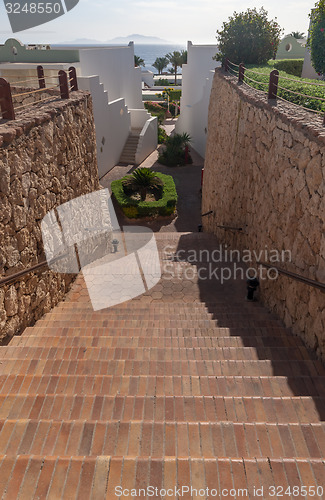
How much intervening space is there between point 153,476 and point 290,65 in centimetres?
2045

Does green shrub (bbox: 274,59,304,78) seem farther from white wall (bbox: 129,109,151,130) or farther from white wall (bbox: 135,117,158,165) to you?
white wall (bbox: 129,109,151,130)

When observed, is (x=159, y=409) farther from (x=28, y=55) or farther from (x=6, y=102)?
(x=28, y=55)

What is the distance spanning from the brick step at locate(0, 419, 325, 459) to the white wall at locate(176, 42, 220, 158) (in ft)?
68.7

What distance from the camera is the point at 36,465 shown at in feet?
8.16

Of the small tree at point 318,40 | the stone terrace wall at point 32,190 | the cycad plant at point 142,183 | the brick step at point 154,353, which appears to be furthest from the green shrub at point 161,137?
the brick step at point 154,353

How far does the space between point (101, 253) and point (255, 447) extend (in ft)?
25.5

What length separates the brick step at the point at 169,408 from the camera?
10.4 ft

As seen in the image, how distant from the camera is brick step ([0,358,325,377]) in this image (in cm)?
405

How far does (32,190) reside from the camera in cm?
546

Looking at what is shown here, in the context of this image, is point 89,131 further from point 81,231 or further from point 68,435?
point 68,435

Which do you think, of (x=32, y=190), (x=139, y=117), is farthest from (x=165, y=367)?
(x=139, y=117)

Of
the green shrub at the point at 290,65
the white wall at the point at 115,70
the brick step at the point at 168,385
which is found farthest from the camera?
the white wall at the point at 115,70

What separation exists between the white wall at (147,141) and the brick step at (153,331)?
676 inches

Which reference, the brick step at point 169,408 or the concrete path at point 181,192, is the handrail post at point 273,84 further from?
the concrete path at point 181,192
